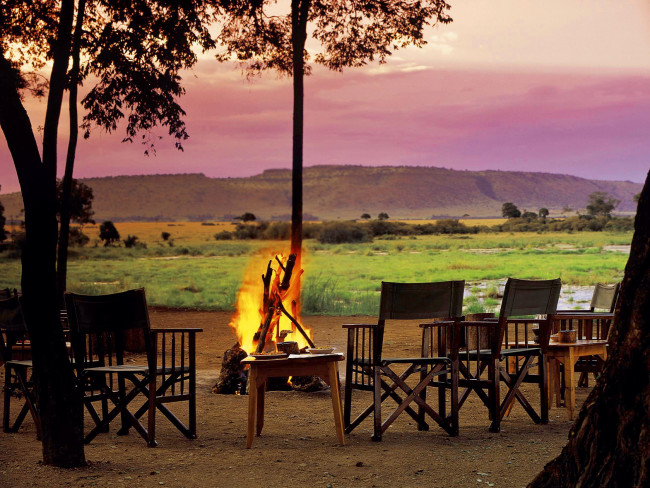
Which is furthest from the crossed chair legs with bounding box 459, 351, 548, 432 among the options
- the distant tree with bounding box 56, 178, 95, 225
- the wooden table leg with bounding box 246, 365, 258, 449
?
the distant tree with bounding box 56, 178, 95, 225

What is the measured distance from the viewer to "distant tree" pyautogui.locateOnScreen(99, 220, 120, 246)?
209ft

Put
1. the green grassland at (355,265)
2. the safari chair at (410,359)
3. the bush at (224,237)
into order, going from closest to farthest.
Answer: the safari chair at (410,359) → the green grassland at (355,265) → the bush at (224,237)

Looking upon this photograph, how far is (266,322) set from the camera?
329 inches

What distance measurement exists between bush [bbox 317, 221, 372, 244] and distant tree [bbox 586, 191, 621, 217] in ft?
76.3

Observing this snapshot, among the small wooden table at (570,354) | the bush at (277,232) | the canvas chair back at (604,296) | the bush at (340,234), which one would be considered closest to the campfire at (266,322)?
the small wooden table at (570,354)

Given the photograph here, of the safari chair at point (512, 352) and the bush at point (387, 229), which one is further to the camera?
the bush at point (387, 229)

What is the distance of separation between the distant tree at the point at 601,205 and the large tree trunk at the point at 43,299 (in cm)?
7765

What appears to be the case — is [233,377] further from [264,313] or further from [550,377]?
[550,377]

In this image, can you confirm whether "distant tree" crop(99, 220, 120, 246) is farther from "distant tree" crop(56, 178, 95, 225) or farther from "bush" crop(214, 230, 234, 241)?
"bush" crop(214, 230, 234, 241)

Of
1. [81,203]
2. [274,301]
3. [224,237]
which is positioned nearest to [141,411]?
[274,301]

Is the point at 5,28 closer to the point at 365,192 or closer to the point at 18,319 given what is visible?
the point at 18,319

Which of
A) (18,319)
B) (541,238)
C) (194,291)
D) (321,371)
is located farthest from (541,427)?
(541,238)

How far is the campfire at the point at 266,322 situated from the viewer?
27.6 feet

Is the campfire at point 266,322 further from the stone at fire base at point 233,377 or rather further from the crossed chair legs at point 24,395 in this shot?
the crossed chair legs at point 24,395
